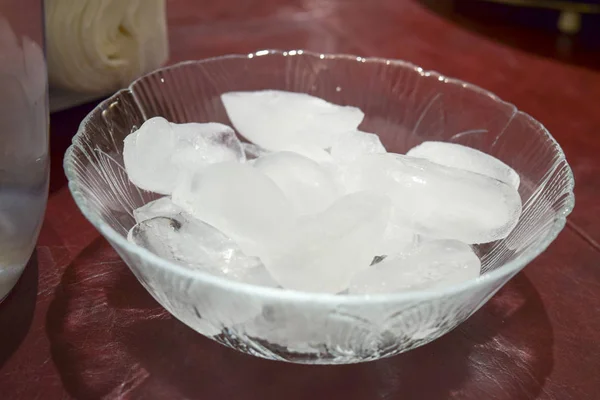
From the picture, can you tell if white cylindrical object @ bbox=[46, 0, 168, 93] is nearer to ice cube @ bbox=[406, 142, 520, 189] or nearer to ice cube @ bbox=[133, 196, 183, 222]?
ice cube @ bbox=[133, 196, 183, 222]

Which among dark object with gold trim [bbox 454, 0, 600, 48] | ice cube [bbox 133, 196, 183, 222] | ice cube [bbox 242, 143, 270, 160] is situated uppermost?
dark object with gold trim [bbox 454, 0, 600, 48]

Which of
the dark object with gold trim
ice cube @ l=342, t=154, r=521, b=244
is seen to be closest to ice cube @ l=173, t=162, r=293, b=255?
ice cube @ l=342, t=154, r=521, b=244

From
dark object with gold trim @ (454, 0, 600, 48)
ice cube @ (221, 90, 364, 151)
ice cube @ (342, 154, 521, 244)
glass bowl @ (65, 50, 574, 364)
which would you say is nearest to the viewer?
glass bowl @ (65, 50, 574, 364)

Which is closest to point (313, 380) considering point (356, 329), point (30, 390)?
point (356, 329)

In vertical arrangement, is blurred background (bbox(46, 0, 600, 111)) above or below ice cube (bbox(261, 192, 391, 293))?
below

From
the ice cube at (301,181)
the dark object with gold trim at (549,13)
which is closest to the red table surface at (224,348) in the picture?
the ice cube at (301,181)

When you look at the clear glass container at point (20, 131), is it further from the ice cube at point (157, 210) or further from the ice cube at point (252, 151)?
the ice cube at point (252, 151)
